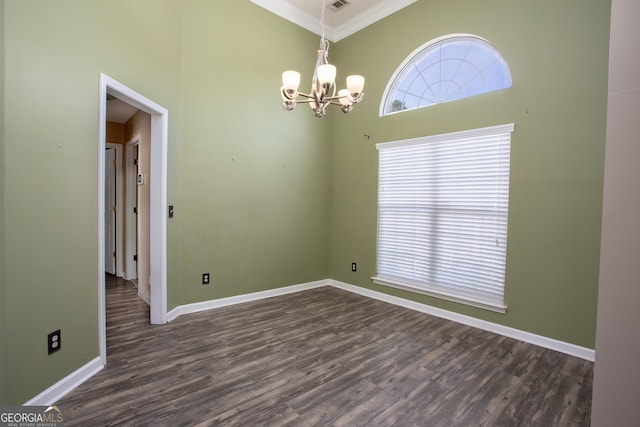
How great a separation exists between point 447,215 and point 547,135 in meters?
1.26

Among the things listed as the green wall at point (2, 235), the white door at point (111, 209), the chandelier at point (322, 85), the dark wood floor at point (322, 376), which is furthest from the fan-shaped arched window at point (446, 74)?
the white door at point (111, 209)

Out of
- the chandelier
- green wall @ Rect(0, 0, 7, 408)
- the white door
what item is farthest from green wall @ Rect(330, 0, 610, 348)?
the white door

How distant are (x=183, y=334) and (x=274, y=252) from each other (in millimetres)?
1665

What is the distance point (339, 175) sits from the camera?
16.4 ft

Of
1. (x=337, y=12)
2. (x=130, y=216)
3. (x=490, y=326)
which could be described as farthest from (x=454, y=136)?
(x=130, y=216)

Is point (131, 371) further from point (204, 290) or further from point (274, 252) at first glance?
point (274, 252)

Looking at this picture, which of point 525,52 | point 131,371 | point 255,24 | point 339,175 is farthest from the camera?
point 339,175

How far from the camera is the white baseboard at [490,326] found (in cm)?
279

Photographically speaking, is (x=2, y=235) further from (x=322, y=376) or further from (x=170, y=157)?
(x=322, y=376)

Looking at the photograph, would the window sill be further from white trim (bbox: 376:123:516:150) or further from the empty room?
white trim (bbox: 376:123:516:150)

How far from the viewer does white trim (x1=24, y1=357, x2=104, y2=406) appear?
1.92m

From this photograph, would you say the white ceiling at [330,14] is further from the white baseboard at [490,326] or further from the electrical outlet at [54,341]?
the white baseboard at [490,326]

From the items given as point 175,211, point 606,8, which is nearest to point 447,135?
point 606,8

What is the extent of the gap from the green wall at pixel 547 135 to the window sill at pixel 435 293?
0.22 feet
